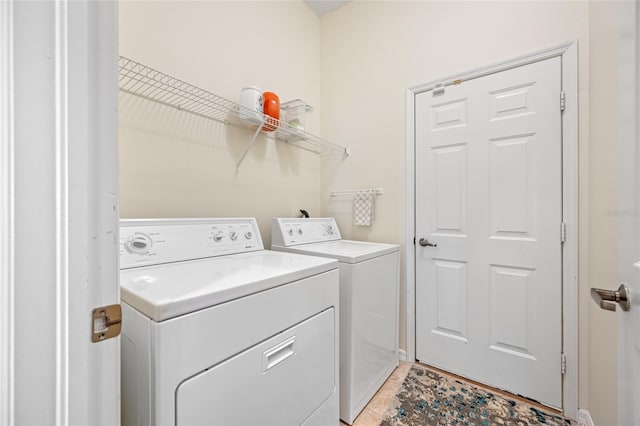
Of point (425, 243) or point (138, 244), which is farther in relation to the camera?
point (425, 243)

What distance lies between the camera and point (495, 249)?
1.75 meters

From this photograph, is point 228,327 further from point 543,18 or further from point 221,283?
point 543,18

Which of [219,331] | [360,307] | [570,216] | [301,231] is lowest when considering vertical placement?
[360,307]

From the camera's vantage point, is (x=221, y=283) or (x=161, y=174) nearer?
(x=221, y=283)

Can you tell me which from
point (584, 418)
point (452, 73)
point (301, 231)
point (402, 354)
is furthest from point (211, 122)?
point (584, 418)

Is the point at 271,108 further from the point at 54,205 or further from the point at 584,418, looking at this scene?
the point at 584,418

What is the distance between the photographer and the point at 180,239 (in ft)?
4.10

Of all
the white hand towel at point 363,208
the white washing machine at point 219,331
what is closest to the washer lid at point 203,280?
the white washing machine at point 219,331

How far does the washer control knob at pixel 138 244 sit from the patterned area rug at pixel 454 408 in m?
1.53

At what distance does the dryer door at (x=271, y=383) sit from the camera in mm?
749

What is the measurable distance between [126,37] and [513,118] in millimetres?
2202

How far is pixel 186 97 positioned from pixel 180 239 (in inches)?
31.4

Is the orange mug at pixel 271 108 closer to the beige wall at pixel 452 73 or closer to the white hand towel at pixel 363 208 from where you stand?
the beige wall at pixel 452 73

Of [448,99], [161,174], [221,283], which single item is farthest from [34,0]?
[448,99]
